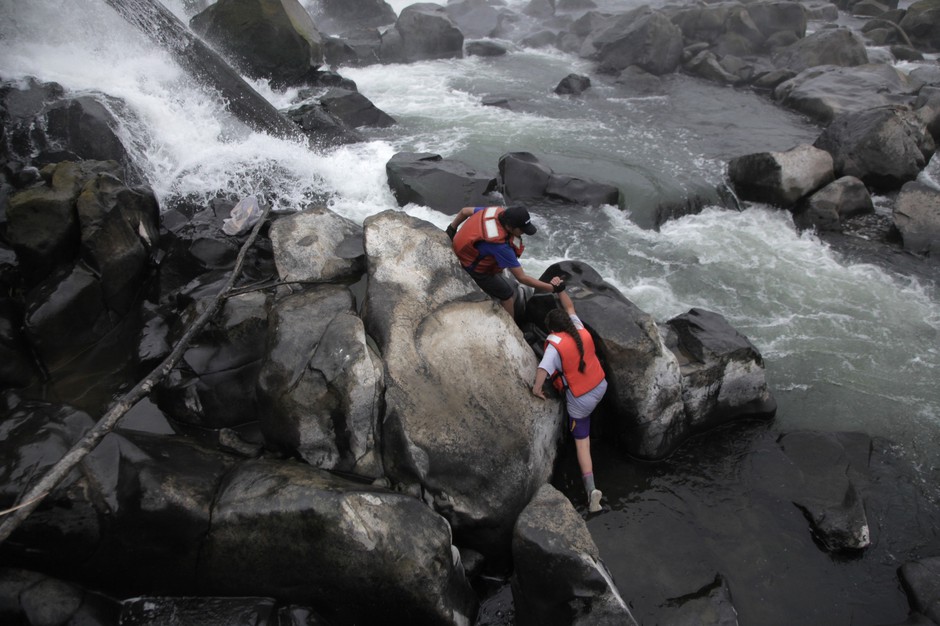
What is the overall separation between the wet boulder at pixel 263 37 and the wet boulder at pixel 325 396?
12.1m

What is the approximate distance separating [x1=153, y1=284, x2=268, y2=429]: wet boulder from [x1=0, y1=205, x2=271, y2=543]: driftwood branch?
0.16m

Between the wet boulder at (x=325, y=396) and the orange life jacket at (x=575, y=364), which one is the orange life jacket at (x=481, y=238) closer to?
the orange life jacket at (x=575, y=364)

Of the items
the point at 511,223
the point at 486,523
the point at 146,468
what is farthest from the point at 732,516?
the point at 146,468

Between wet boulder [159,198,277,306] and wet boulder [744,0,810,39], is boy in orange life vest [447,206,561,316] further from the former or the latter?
wet boulder [744,0,810,39]

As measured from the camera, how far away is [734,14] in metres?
21.4

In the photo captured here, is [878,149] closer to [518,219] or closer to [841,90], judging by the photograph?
Result: [841,90]

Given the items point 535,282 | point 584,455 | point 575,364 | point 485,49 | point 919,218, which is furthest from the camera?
point 485,49

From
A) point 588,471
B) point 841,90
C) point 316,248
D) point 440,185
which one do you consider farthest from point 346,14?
point 588,471

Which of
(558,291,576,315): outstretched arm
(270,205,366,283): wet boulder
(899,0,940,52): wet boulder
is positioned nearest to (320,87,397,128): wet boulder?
(270,205,366,283): wet boulder

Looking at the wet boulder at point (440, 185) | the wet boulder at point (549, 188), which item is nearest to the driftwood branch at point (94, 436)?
the wet boulder at point (440, 185)

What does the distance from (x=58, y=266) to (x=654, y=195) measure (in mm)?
10039

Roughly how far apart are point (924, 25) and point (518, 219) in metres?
23.1

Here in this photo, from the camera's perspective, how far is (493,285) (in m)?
7.07

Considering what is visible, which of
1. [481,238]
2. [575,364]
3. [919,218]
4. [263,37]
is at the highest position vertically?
[263,37]
